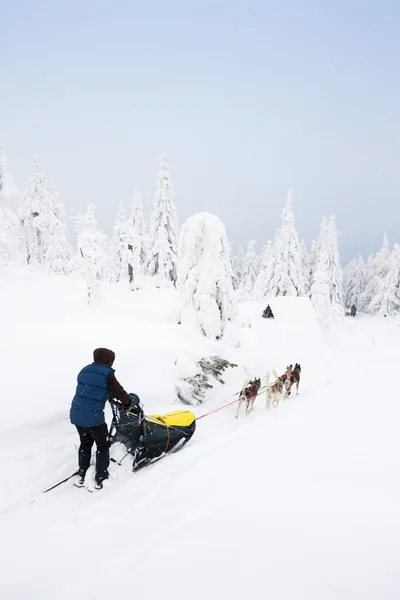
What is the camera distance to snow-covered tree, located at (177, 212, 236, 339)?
46.4 ft

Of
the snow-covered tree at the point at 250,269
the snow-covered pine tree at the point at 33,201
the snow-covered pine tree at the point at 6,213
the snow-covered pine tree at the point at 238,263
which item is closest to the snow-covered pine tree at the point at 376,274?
the snow-covered tree at the point at 250,269

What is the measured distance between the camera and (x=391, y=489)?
11.3ft

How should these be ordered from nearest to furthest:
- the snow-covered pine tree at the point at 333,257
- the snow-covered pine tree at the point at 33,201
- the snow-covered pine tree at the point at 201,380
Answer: the snow-covered pine tree at the point at 201,380
the snow-covered pine tree at the point at 33,201
the snow-covered pine tree at the point at 333,257

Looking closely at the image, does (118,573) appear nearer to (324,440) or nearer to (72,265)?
(324,440)

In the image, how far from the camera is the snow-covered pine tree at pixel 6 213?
18.6 m

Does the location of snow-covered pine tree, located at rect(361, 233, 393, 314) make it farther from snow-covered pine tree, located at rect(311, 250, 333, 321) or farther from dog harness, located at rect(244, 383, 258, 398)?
dog harness, located at rect(244, 383, 258, 398)

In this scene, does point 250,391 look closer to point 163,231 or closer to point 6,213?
point 6,213

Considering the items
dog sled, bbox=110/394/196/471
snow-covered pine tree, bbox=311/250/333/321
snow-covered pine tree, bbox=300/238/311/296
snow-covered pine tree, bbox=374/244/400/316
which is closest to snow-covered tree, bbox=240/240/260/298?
snow-covered pine tree, bbox=300/238/311/296

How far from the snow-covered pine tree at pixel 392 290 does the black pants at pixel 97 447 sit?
44.2m

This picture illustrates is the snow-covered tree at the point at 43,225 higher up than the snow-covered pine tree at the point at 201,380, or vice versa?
the snow-covered tree at the point at 43,225

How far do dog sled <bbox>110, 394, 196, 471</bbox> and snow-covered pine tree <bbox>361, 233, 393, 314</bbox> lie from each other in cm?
4528

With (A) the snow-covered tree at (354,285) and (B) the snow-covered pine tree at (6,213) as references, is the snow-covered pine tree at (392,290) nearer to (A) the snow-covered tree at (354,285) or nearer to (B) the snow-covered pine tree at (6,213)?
(A) the snow-covered tree at (354,285)

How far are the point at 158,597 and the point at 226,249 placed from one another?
42.3ft

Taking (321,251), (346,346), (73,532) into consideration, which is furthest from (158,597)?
(321,251)
